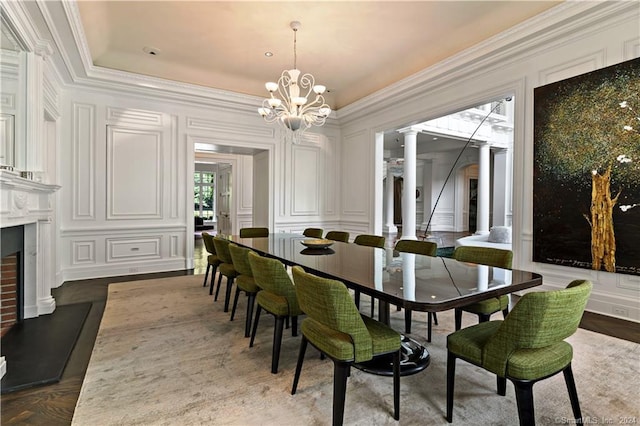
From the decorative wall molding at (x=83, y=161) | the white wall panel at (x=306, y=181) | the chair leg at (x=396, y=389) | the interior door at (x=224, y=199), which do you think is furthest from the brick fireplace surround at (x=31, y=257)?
the interior door at (x=224, y=199)

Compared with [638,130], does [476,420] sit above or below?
below

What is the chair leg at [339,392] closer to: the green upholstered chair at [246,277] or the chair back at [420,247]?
the green upholstered chair at [246,277]

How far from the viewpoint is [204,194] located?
15.1m

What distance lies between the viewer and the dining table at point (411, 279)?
1620 millimetres

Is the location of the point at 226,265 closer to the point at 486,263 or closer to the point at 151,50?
the point at 486,263

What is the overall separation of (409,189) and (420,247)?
417 cm

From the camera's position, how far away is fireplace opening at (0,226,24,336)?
285cm

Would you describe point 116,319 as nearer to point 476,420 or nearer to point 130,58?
point 476,420

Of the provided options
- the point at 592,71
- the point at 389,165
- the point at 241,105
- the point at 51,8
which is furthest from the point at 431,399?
the point at 389,165

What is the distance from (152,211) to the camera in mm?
5520

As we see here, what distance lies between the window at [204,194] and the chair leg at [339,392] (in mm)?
14070

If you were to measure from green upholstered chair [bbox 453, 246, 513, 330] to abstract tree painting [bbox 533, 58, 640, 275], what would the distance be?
4.44 feet

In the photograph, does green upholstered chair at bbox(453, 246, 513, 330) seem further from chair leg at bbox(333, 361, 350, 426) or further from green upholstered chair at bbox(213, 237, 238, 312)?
green upholstered chair at bbox(213, 237, 238, 312)

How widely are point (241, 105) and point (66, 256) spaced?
3622 millimetres
